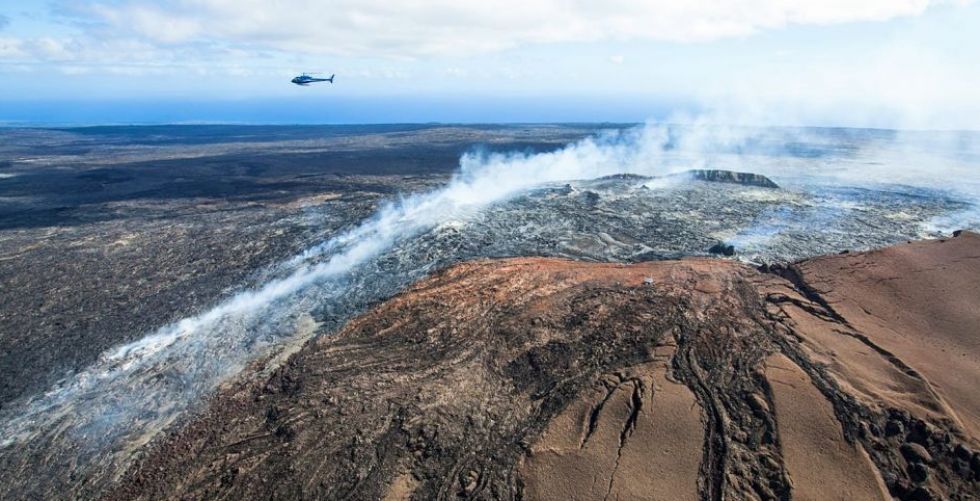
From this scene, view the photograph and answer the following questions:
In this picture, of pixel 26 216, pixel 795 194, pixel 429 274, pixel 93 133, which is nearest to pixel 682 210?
pixel 795 194

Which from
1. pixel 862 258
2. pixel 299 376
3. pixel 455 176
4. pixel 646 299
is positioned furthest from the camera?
pixel 455 176

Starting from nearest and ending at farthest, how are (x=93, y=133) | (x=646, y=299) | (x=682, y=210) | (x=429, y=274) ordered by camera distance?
1. (x=646, y=299)
2. (x=429, y=274)
3. (x=682, y=210)
4. (x=93, y=133)

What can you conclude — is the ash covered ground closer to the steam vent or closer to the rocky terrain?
the rocky terrain

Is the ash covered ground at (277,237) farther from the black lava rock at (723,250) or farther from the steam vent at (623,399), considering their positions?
the steam vent at (623,399)

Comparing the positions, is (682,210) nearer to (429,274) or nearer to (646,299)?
(646,299)

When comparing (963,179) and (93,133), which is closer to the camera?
(963,179)

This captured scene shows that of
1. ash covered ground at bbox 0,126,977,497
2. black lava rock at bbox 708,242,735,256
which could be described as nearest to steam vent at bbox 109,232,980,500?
ash covered ground at bbox 0,126,977,497

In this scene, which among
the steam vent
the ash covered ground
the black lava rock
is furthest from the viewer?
the black lava rock
